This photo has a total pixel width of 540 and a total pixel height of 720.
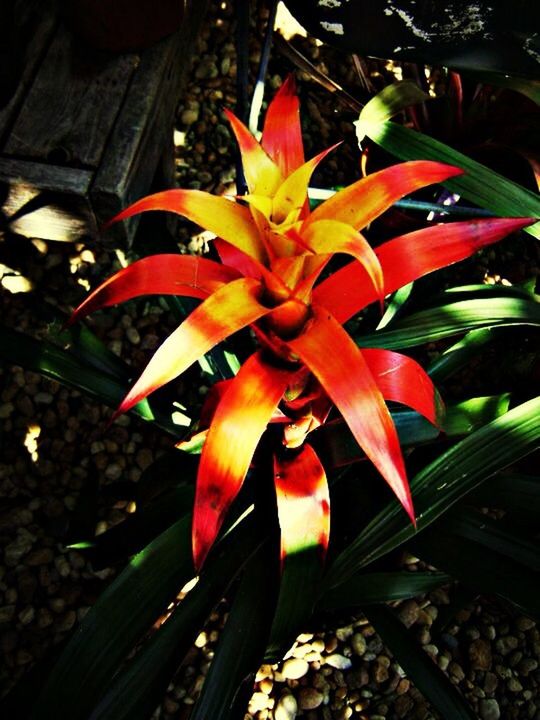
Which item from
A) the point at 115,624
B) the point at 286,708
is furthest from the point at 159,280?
the point at 286,708

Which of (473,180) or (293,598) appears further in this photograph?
(473,180)

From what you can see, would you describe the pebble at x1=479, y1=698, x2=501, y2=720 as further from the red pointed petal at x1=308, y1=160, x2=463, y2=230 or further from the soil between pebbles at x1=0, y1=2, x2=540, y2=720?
the red pointed petal at x1=308, y1=160, x2=463, y2=230

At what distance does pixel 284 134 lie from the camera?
3.08 ft

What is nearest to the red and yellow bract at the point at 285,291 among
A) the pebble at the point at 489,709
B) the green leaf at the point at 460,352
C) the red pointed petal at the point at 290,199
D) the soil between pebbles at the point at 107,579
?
the red pointed petal at the point at 290,199

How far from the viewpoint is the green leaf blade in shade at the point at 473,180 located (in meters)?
1.17

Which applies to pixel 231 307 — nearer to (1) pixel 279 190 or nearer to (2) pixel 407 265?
(1) pixel 279 190

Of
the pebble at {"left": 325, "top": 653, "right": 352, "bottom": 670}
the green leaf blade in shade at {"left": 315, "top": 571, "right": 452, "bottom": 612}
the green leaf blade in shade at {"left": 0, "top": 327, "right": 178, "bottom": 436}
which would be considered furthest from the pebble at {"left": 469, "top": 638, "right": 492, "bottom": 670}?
the green leaf blade in shade at {"left": 0, "top": 327, "right": 178, "bottom": 436}

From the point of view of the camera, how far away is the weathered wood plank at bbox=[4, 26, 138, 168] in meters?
1.52

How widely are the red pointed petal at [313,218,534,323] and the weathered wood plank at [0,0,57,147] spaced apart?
997mm

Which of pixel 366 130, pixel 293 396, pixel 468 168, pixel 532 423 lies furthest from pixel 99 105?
pixel 532 423

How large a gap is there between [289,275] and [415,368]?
0.24m

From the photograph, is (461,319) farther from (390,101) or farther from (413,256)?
(390,101)

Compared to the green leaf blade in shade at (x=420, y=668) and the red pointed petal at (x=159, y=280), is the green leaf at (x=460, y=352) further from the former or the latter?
the red pointed petal at (x=159, y=280)

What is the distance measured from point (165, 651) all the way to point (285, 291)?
22.4 inches
